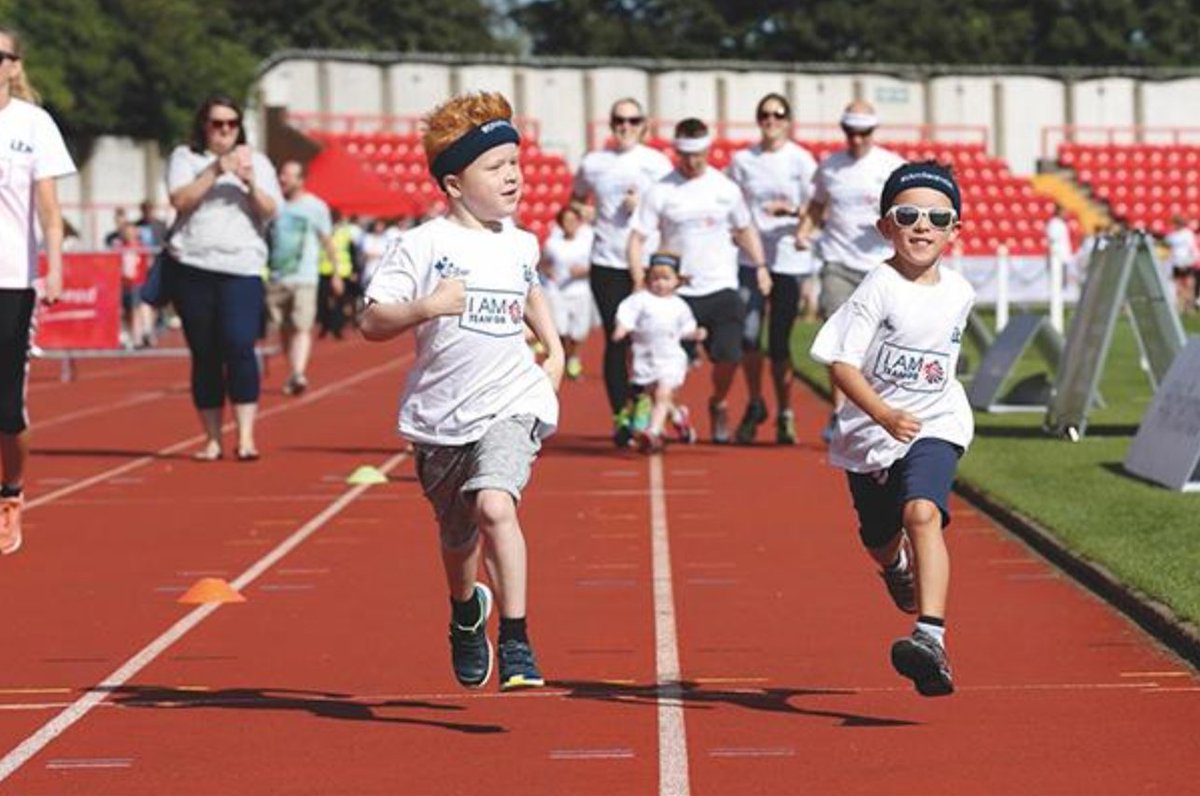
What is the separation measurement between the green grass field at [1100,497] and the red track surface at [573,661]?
0.25 m

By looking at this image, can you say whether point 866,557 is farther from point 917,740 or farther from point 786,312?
point 786,312

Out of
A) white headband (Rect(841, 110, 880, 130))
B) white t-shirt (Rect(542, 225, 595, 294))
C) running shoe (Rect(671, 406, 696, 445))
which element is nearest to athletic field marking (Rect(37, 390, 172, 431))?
white t-shirt (Rect(542, 225, 595, 294))

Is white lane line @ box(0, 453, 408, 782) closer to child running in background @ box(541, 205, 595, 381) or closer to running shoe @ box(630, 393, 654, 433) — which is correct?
running shoe @ box(630, 393, 654, 433)

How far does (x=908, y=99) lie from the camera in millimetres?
63438

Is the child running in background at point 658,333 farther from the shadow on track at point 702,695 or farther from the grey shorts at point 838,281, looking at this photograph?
the shadow on track at point 702,695

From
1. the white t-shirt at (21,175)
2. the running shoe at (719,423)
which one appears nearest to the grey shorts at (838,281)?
the running shoe at (719,423)

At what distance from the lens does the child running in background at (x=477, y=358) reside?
835cm

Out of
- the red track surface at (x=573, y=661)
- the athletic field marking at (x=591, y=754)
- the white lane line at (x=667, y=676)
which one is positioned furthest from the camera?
the athletic field marking at (x=591, y=754)

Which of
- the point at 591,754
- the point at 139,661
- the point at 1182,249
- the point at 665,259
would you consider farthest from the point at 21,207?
the point at 1182,249

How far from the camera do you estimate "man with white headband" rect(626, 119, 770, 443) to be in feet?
59.8

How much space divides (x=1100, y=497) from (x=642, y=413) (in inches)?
183

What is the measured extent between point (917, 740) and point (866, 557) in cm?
457

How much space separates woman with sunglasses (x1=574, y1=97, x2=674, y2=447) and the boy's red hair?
9846mm

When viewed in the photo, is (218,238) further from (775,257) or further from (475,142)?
(475,142)
